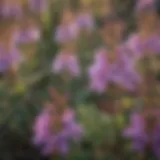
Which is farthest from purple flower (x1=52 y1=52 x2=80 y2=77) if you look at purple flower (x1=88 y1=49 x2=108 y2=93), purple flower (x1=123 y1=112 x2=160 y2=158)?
purple flower (x1=123 y1=112 x2=160 y2=158)

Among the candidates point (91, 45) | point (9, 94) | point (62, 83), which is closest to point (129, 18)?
point (91, 45)

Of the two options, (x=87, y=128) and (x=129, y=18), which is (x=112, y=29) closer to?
(x=87, y=128)

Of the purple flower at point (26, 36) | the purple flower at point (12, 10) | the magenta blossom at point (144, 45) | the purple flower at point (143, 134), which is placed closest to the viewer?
the purple flower at point (143, 134)

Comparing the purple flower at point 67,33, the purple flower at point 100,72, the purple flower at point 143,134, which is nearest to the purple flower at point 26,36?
the purple flower at point 67,33

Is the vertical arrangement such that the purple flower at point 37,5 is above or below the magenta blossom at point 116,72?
above

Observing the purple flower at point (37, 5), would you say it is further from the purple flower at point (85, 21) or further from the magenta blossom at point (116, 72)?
the magenta blossom at point (116, 72)

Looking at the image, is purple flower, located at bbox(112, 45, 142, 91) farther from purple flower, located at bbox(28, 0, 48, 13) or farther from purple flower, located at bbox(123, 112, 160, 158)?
purple flower, located at bbox(28, 0, 48, 13)

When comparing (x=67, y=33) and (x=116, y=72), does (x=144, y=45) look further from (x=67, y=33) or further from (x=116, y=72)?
(x=67, y=33)

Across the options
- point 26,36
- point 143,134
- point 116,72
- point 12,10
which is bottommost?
point 143,134

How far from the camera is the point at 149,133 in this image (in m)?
0.89

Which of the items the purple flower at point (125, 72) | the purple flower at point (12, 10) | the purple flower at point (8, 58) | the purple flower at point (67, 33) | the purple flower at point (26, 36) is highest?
the purple flower at point (12, 10)

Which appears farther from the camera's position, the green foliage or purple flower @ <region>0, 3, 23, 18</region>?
purple flower @ <region>0, 3, 23, 18</region>

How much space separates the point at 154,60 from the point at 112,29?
11 cm

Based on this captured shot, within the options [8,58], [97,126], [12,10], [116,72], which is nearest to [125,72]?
[116,72]
